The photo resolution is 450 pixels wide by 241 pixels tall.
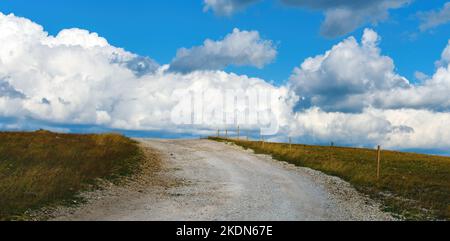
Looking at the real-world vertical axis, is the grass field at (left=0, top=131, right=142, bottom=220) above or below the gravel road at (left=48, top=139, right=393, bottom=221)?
above

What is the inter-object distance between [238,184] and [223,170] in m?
5.80

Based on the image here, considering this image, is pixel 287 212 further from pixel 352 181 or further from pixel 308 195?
pixel 352 181

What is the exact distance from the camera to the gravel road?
50.3 ft

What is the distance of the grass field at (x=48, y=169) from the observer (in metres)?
16.5

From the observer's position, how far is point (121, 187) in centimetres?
2142

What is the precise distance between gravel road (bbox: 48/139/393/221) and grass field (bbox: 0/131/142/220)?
135 cm

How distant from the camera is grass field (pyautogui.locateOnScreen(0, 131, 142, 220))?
54.0 ft

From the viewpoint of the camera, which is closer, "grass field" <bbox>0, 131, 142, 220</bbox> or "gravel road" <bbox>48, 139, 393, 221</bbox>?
"gravel road" <bbox>48, 139, 393, 221</bbox>

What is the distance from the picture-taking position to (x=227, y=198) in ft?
61.4

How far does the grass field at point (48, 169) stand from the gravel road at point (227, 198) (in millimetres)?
1354

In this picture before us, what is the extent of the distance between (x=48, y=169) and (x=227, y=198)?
34.4 feet
